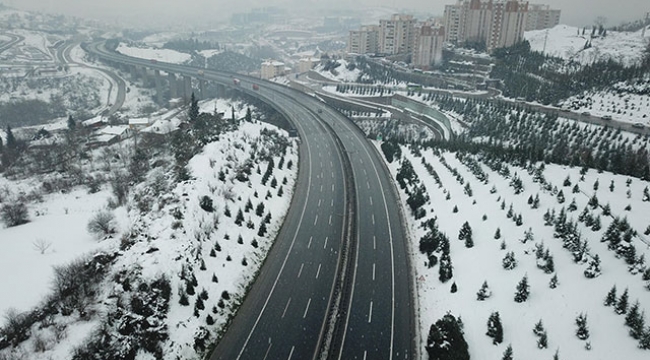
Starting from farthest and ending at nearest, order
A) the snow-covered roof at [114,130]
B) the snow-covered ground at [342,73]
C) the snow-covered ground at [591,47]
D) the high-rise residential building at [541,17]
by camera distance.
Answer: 1. the high-rise residential building at [541,17]
2. the snow-covered ground at [342,73]
3. the snow-covered ground at [591,47]
4. the snow-covered roof at [114,130]

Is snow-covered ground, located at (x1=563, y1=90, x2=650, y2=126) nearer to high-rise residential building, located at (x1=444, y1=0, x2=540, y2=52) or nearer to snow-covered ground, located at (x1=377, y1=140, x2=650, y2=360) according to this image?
snow-covered ground, located at (x1=377, y1=140, x2=650, y2=360)

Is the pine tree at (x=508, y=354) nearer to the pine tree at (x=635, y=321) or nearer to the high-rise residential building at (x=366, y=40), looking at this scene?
the pine tree at (x=635, y=321)

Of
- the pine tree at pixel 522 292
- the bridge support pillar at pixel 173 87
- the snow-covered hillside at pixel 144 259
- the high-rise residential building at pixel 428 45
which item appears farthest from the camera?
the bridge support pillar at pixel 173 87

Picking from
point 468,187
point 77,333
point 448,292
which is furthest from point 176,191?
point 468,187

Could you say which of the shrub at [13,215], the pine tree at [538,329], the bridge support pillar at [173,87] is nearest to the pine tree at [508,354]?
the pine tree at [538,329]

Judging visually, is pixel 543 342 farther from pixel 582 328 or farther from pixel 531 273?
pixel 531 273

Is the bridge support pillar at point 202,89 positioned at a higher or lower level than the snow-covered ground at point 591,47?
lower

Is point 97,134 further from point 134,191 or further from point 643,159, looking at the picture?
point 643,159
